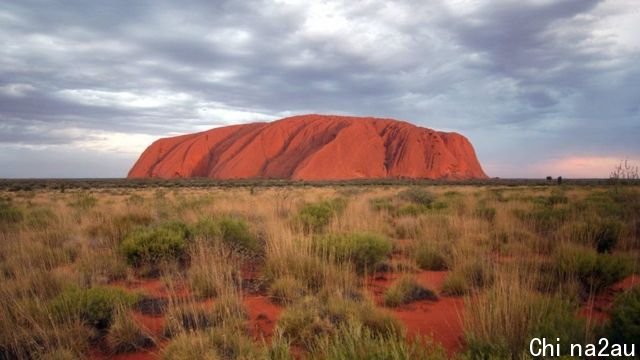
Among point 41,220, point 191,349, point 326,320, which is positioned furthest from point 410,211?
point 191,349

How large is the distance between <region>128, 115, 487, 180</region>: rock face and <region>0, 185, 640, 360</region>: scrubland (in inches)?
2974

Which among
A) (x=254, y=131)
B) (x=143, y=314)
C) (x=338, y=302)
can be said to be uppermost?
(x=254, y=131)

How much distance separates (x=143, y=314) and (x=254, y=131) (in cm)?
10536

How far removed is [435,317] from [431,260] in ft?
7.85

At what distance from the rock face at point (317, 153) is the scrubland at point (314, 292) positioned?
75.5 meters

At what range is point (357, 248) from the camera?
6.10 metres

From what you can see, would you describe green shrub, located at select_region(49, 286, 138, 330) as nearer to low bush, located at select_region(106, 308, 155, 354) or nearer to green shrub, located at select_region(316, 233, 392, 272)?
low bush, located at select_region(106, 308, 155, 354)

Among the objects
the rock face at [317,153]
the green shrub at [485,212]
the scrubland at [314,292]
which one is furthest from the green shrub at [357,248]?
the rock face at [317,153]

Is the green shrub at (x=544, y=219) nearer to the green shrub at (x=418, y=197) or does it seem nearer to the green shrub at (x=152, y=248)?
the green shrub at (x=418, y=197)

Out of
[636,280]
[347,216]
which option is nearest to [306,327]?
[636,280]

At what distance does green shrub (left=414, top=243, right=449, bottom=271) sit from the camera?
659 centimetres

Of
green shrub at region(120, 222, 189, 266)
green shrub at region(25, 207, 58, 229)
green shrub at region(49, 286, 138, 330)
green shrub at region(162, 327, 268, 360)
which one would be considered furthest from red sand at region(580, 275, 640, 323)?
green shrub at region(25, 207, 58, 229)

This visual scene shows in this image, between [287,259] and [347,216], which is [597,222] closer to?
[347,216]

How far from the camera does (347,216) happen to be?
376 inches
